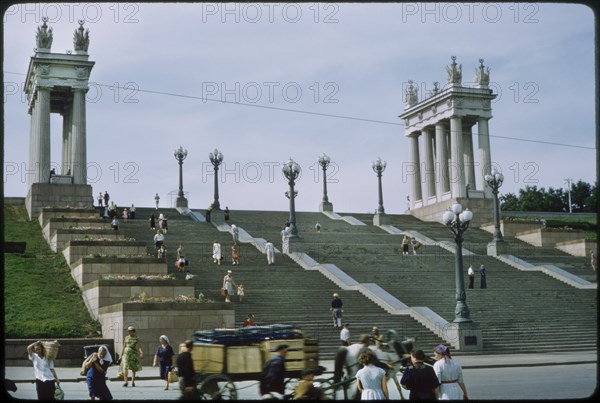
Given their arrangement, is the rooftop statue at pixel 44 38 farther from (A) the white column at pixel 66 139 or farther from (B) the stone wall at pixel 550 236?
(B) the stone wall at pixel 550 236

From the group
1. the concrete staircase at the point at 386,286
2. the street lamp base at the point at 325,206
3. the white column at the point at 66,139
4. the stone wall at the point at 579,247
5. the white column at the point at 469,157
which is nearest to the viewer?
the concrete staircase at the point at 386,286

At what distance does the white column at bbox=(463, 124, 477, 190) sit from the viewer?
69875 mm

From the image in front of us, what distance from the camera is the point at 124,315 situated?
1115 inches

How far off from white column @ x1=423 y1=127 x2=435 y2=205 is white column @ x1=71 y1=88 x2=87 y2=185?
1091 inches

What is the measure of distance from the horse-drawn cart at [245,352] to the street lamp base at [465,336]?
15.5m

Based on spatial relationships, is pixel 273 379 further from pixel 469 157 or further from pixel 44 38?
pixel 469 157

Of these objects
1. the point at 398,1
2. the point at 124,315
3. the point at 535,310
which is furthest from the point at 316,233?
the point at 398,1

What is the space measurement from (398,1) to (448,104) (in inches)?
2531

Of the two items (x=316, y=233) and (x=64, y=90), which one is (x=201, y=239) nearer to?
(x=316, y=233)

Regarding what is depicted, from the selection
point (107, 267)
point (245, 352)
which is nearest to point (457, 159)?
point (107, 267)

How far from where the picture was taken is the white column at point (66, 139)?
61562 millimetres

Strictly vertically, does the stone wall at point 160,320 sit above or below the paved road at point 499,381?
above

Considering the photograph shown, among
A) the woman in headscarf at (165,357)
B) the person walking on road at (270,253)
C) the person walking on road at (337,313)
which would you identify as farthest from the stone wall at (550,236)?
the woman in headscarf at (165,357)

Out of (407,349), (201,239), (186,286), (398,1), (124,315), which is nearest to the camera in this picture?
(398,1)
